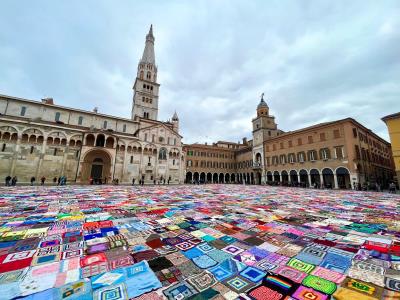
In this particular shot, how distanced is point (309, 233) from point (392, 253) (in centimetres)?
156

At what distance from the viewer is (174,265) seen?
3018 mm

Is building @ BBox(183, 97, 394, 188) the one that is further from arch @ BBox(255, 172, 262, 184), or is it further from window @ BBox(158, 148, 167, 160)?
window @ BBox(158, 148, 167, 160)

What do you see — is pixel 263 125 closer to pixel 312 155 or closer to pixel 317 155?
pixel 312 155

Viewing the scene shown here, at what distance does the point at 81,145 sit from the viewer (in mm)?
29828

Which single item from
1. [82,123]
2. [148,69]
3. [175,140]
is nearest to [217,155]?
[175,140]

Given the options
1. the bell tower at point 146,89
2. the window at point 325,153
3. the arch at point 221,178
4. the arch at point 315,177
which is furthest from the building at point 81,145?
the window at point 325,153

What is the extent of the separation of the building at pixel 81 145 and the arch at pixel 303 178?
24.0m

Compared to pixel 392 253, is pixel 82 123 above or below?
above

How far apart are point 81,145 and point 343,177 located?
4276cm

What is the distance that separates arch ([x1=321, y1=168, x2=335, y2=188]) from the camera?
2711 centimetres

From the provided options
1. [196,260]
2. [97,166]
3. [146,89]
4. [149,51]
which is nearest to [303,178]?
[196,260]

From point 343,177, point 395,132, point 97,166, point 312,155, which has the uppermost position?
point 395,132

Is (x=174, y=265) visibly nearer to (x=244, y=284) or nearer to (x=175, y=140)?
(x=244, y=284)

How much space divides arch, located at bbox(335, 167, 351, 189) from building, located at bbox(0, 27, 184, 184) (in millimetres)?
28673
